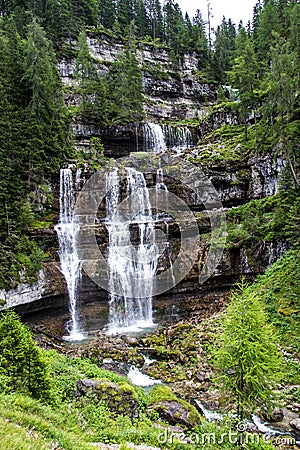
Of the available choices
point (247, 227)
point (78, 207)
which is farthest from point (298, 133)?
point (78, 207)

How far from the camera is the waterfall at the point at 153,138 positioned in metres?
33.9

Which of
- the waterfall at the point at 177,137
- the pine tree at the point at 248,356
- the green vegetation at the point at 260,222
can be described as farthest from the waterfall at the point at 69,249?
the waterfall at the point at 177,137

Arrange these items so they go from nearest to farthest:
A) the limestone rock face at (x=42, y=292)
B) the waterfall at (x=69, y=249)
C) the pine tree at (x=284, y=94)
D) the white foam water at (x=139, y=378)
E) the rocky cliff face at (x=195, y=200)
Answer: the white foam water at (x=139, y=378) < the limestone rock face at (x=42, y=292) < the pine tree at (x=284, y=94) < the rocky cliff face at (x=195, y=200) < the waterfall at (x=69, y=249)

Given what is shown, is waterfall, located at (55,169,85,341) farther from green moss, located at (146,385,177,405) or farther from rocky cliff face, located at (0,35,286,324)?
green moss, located at (146,385,177,405)

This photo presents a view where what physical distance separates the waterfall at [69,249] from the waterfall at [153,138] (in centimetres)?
1287

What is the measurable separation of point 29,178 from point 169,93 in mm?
32206

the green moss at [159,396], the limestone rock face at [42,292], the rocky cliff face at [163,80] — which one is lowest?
the green moss at [159,396]

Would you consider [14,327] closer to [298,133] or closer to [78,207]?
[78,207]

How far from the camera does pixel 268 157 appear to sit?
25.5 m

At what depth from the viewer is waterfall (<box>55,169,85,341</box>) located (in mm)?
21022

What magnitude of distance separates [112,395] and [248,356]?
456 cm

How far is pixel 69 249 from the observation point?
72.2ft

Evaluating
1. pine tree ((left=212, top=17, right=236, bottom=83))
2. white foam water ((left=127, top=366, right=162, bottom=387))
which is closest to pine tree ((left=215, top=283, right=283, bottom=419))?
white foam water ((left=127, top=366, right=162, bottom=387))

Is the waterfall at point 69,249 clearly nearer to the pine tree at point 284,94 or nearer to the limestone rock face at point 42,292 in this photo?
the limestone rock face at point 42,292
